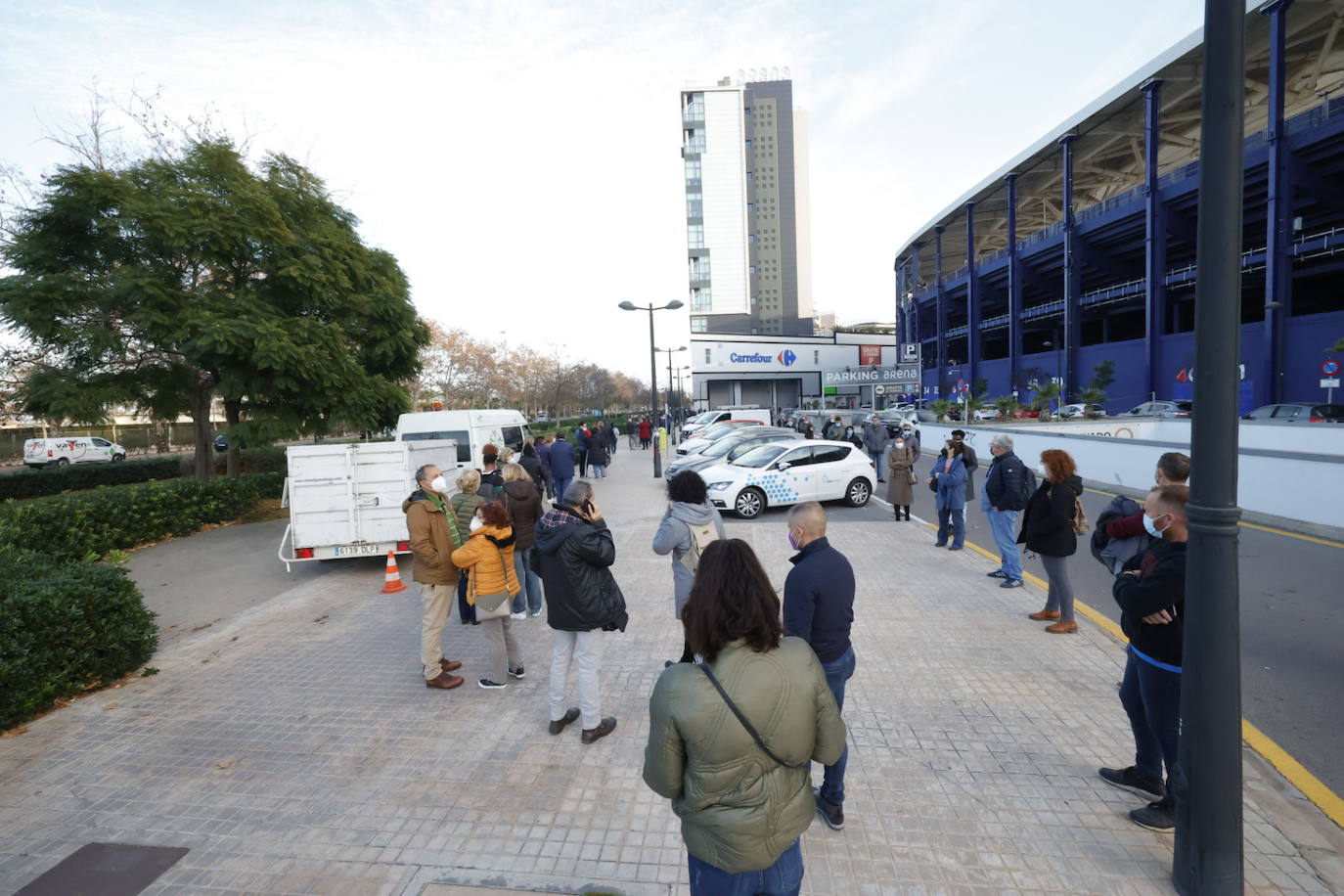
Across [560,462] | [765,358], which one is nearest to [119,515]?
[560,462]

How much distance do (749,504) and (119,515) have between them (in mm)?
10782

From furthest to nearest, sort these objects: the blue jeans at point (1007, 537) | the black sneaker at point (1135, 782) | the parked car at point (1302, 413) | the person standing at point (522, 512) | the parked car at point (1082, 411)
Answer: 1. the parked car at point (1082, 411)
2. the parked car at point (1302, 413)
3. the blue jeans at point (1007, 537)
4. the person standing at point (522, 512)
5. the black sneaker at point (1135, 782)

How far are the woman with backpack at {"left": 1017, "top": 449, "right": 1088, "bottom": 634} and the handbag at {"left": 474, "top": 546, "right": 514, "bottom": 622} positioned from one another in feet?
14.6

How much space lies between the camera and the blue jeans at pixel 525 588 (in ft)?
22.7

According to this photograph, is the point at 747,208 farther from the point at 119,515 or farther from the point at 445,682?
the point at 445,682

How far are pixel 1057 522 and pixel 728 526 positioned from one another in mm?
6636

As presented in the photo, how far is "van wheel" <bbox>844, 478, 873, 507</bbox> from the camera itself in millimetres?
13836

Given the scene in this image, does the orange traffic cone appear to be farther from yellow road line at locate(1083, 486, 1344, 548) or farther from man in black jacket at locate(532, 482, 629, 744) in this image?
yellow road line at locate(1083, 486, 1344, 548)

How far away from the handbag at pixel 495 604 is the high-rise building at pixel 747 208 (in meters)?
81.7

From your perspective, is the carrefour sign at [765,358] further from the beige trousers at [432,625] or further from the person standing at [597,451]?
the beige trousers at [432,625]

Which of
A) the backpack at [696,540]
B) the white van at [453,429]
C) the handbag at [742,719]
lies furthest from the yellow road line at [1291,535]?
the white van at [453,429]

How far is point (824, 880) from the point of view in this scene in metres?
3.00

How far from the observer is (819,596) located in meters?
3.11

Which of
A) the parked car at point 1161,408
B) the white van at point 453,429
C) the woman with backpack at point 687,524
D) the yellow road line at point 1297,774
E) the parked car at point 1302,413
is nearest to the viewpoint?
the yellow road line at point 1297,774
